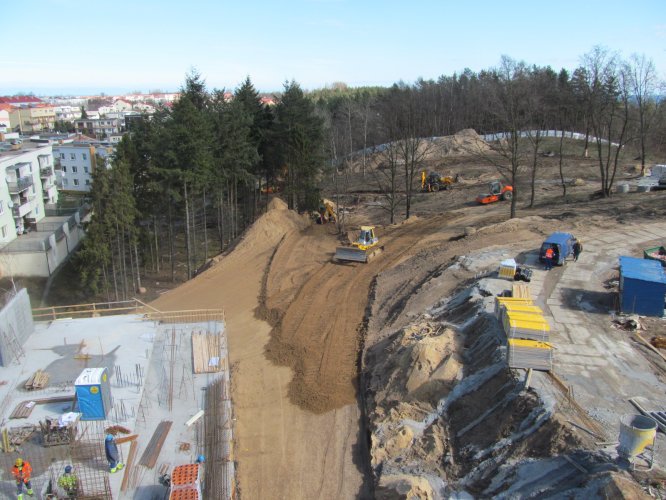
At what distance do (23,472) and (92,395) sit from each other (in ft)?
9.81

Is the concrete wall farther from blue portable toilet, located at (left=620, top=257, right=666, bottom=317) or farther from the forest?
blue portable toilet, located at (left=620, top=257, right=666, bottom=317)

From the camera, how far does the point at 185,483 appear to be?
39.4 ft

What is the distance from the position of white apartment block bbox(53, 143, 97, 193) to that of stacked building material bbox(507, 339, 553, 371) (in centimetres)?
6561

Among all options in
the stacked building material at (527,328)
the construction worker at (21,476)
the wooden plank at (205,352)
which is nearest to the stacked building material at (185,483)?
the construction worker at (21,476)

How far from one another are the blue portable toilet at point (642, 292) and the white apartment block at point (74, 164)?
65459 mm

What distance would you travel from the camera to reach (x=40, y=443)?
46.4 feet

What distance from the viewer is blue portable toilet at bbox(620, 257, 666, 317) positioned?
17.6 meters

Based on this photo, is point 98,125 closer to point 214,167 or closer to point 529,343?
point 214,167

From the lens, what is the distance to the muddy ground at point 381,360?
13016mm

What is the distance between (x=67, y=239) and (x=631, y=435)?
43.8 metres

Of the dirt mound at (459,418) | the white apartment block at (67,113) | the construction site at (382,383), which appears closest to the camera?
the dirt mound at (459,418)

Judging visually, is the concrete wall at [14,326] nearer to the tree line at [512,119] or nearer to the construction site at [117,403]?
the construction site at [117,403]

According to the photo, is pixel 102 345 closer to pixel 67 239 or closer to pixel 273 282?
pixel 273 282

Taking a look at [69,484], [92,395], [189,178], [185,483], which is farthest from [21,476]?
[189,178]
